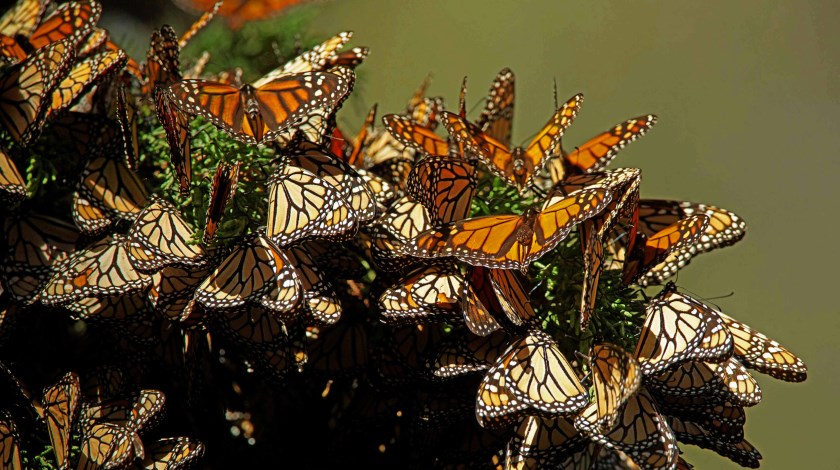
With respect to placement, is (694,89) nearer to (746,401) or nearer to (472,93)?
(472,93)

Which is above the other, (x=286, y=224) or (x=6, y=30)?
(x=6, y=30)

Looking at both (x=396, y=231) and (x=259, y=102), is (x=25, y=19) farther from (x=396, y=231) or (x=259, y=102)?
(x=396, y=231)

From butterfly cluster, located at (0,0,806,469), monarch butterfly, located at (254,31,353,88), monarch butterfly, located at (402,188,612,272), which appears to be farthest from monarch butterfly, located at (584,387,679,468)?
monarch butterfly, located at (254,31,353,88)

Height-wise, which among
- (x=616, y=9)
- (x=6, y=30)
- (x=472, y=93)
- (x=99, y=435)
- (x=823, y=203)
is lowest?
(x=99, y=435)

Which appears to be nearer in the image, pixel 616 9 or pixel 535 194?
pixel 535 194

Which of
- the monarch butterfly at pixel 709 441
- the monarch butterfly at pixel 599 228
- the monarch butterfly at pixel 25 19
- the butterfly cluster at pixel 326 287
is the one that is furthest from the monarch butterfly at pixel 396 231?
the monarch butterfly at pixel 25 19

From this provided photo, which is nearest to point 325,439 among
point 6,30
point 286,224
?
point 286,224

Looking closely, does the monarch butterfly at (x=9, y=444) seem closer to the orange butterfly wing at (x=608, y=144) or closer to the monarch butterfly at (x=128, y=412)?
the monarch butterfly at (x=128, y=412)
